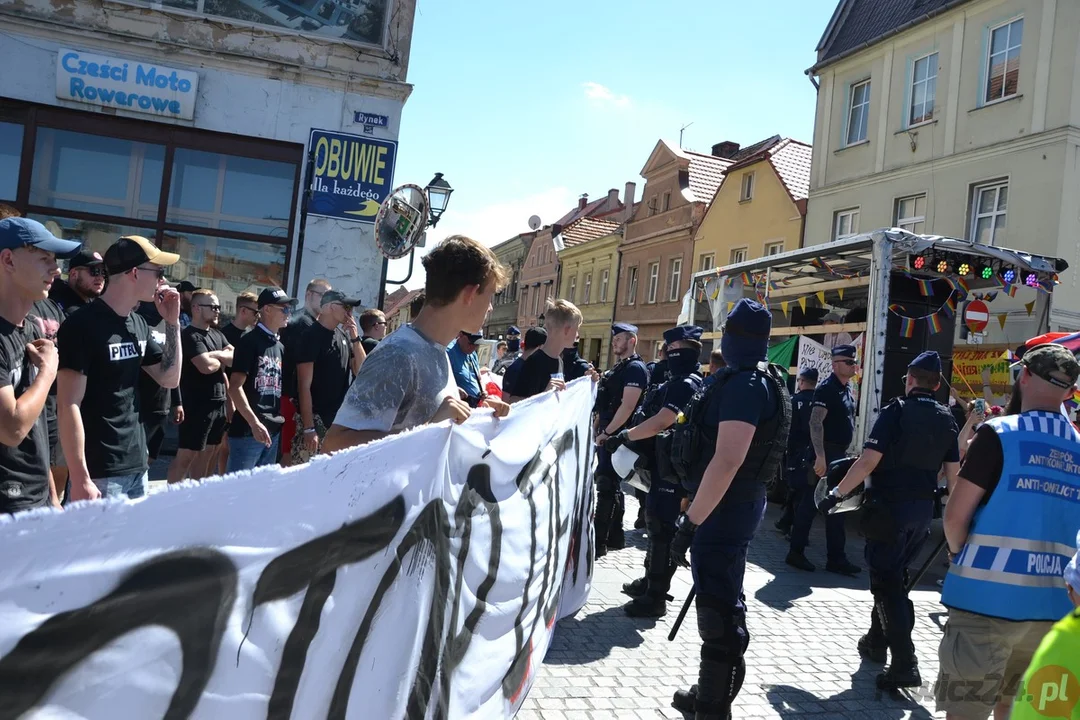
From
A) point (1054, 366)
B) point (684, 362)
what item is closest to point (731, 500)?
point (1054, 366)

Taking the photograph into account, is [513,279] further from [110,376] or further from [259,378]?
[110,376]

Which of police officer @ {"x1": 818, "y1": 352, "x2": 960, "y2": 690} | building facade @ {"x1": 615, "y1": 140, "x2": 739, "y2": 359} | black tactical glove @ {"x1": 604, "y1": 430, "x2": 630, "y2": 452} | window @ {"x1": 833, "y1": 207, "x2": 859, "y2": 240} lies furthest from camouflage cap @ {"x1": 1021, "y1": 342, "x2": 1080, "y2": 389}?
building facade @ {"x1": 615, "y1": 140, "x2": 739, "y2": 359}

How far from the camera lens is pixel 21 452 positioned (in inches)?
119

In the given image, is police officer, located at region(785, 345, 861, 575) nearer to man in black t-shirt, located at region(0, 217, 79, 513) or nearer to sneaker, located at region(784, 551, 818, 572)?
sneaker, located at region(784, 551, 818, 572)

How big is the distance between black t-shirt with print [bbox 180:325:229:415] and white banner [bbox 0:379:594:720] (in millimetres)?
3974

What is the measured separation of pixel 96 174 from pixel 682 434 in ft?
31.4

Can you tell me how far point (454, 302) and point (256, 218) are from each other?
9.15 metres

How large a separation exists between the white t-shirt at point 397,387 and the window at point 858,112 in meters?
20.7

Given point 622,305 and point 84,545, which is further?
point 622,305

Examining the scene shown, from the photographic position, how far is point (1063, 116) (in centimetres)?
1518

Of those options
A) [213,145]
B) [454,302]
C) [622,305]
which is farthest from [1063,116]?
[622,305]

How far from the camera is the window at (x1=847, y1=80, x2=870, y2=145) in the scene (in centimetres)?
2084

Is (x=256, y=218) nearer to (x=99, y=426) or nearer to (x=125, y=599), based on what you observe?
(x=99, y=426)

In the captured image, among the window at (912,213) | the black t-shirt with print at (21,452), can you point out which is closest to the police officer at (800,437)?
the black t-shirt with print at (21,452)
